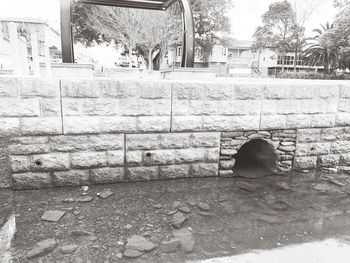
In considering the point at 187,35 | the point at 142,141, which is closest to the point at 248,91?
the point at 142,141

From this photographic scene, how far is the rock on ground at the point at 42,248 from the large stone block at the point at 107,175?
153 cm

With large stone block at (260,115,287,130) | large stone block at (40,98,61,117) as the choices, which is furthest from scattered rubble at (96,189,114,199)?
large stone block at (260,115,287,130)

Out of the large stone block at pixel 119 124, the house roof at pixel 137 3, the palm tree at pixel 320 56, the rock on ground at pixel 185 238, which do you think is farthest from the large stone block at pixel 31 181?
the palm tree at pixel 320 56

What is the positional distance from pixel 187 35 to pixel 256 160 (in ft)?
11.0

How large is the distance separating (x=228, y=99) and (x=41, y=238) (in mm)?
3407

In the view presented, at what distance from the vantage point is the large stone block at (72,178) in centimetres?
442

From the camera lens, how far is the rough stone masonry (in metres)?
4.06

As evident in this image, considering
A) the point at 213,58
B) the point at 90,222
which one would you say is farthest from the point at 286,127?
the point at 213,58

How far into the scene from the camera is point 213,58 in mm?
49219

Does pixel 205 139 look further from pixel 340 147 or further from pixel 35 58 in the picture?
pixel 35 58

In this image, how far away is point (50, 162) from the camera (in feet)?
14.1

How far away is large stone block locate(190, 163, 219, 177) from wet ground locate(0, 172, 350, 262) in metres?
0.15

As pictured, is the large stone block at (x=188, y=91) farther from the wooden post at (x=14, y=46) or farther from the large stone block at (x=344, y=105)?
the large stone block at (x=344, y=105)

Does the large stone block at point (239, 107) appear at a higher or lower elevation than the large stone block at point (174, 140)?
higher
